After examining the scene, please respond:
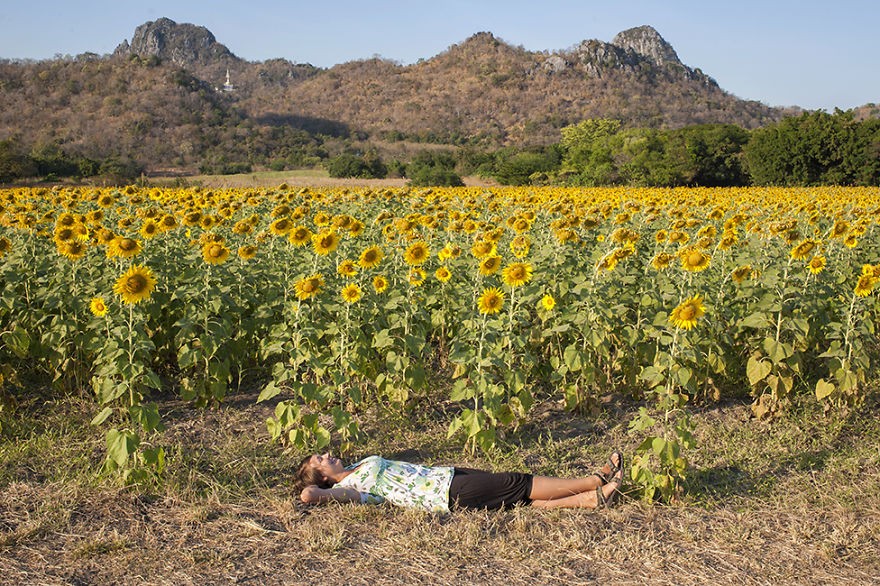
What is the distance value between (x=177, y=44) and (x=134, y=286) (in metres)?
135

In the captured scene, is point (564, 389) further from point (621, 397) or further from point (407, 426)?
point (407, 426)

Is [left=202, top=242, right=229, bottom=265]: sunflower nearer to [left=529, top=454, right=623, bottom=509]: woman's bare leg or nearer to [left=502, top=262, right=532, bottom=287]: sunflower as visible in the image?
[left=502, top=262, right=532, bottom=287]: sunflower

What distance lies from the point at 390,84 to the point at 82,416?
10048 cm

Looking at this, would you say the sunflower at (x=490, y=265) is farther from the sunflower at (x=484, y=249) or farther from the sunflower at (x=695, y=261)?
the sunflower at (x=695, y=261)

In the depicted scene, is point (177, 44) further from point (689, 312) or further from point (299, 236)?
point (689, 312)

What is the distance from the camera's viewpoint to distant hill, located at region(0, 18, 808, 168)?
177ft

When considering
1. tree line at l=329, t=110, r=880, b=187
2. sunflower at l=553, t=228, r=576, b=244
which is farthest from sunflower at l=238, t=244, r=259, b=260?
tree line at l=329, t=110, r=880, b=187

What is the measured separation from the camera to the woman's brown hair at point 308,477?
387 cm

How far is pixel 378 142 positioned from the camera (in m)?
77.8

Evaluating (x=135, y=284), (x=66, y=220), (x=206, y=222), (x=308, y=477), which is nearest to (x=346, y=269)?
(x=135, y=284)

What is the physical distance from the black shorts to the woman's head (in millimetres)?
619

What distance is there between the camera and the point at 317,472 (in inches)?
152

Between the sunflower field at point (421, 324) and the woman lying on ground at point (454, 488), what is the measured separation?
0.26 metres

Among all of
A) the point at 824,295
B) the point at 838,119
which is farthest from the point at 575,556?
the point at 838,119
